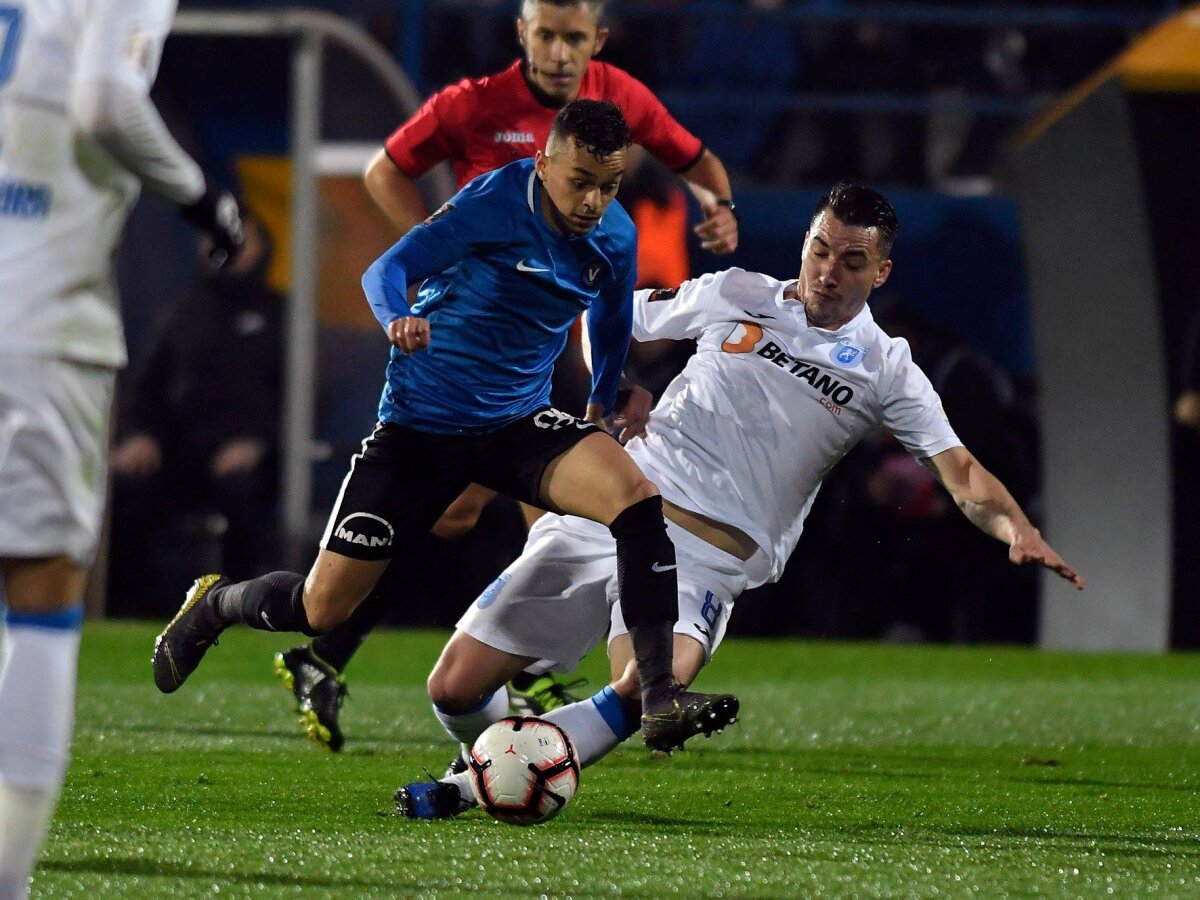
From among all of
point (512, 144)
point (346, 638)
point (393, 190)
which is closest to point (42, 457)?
point (346, 638)

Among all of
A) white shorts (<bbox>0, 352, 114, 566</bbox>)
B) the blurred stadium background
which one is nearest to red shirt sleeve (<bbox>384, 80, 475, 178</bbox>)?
white shorts (<bbox>0, 352, 114, 566</bbox>)

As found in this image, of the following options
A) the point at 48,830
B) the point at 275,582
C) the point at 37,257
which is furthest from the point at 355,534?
the point at 37,257

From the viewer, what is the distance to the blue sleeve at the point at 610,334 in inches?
203

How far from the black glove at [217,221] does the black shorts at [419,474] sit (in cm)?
156

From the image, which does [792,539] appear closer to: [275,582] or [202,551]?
[275,582]

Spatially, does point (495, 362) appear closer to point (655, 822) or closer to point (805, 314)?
point (805, 314)

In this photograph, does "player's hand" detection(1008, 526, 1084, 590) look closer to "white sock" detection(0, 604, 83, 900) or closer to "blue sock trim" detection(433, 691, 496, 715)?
"blue sock trim" detection(433, 691, 496, 715)

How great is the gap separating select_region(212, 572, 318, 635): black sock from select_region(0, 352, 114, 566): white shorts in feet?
6.69

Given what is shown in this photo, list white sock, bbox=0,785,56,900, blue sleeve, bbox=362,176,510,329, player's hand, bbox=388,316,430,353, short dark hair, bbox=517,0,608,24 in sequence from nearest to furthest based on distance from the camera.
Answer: white sock, bbox=0,785,56,900 → player's hand, bbox=388,316,430,353 → blue sleeve, bbox=362,176,510,329 → short dark hair, bbox=517,0,608,24

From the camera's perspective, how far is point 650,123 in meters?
6.06

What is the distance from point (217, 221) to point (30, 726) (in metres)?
0.89

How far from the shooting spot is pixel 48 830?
423 centimetres

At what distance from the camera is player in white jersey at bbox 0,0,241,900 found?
10.2ft

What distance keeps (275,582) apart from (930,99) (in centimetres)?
774
